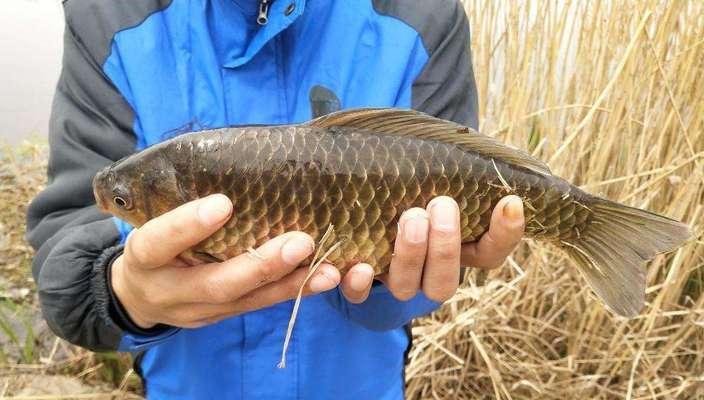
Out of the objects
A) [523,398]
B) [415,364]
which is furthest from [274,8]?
[523,398]

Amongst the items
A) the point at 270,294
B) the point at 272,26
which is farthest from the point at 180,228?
the point at 272,26

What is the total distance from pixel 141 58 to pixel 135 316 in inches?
14.0

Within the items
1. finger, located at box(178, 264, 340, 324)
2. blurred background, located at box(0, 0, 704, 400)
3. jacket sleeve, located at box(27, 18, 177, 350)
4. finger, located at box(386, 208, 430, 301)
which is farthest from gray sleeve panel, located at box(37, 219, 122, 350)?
blurred background, located at box(0, 0, 704, 400)

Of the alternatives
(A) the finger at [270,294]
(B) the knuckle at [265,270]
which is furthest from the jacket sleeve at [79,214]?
(B) the knuckle at [265,270]

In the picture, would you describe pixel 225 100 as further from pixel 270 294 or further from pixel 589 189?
pixel 589 189

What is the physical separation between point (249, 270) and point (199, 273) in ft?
0.22

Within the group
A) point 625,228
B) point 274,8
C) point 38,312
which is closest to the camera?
point 625,228

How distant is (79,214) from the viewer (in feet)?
2.88

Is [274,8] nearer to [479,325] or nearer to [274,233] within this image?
[274,233]

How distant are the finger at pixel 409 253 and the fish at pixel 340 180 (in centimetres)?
2

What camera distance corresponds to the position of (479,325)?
1.43 m

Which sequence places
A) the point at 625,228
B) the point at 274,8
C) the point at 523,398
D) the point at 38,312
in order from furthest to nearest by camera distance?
the point at 38,312 < the point at 523,398 < the point at 274,8 < the point at 625,228

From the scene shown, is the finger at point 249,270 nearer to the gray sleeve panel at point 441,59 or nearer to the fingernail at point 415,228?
the fingernail at point 415,228

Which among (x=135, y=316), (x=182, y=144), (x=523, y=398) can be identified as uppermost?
(x=182, y=144)
